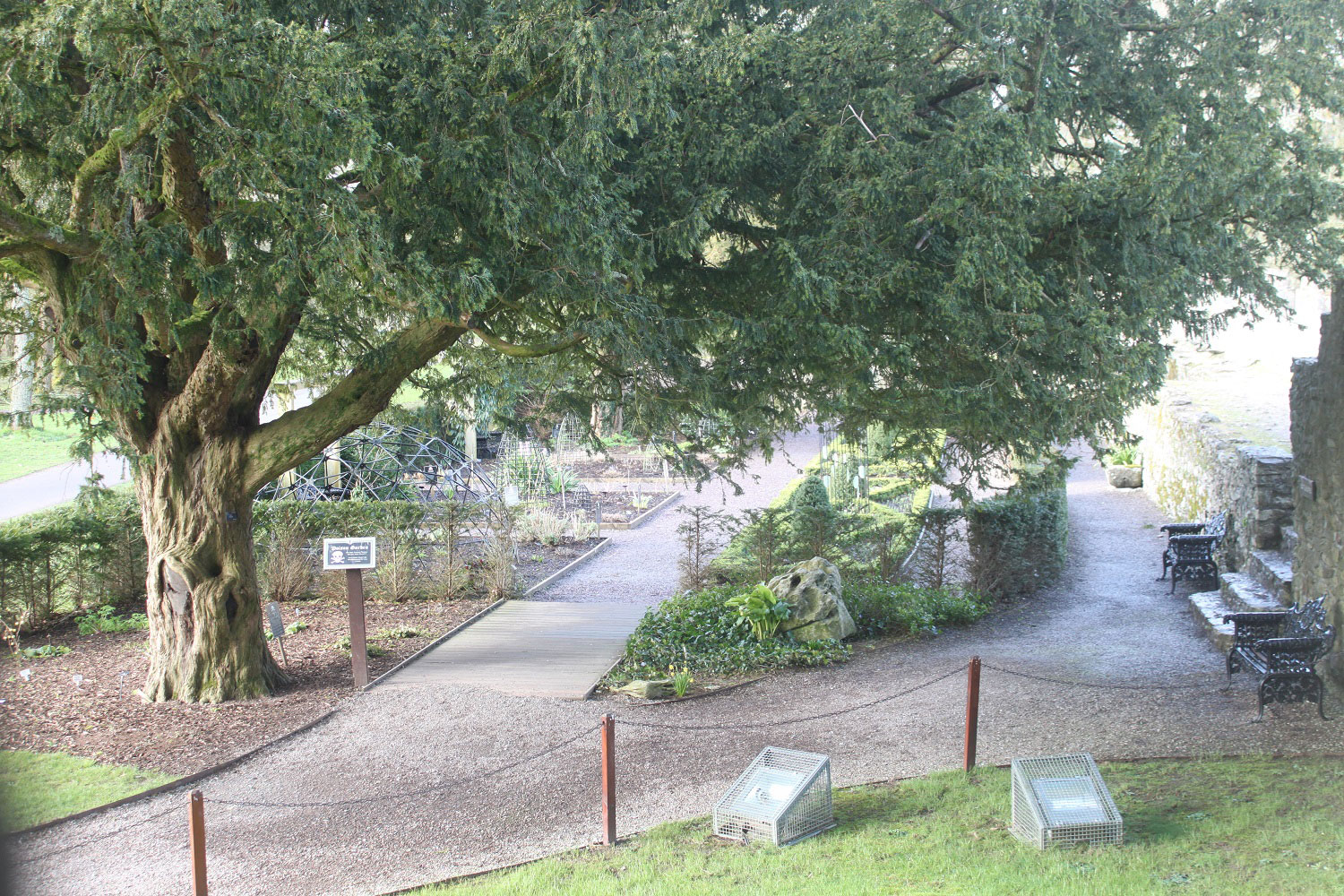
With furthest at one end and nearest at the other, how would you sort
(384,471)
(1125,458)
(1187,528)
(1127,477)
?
(1125,458) < (1127,477) < (384,471) < (1187,528)

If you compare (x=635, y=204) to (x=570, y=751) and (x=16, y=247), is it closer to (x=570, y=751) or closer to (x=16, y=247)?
(x=570, y=751)

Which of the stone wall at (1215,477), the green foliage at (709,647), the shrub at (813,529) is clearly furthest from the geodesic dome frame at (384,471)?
the stone wall at (1215,477)

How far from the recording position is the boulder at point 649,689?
9.62 m

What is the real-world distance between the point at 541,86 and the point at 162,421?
4890 millimetres

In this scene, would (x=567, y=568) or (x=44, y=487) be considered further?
(x=44, y=487)

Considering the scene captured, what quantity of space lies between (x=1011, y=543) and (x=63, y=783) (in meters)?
10.6

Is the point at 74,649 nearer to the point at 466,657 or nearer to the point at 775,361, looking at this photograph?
the point at 466,657

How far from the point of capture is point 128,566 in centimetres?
1361

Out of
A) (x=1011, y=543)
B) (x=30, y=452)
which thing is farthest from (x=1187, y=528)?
(x=30, y=452)

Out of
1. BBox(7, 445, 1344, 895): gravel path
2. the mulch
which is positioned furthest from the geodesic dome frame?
BBox(7, 445, 1344, 895): gravel path

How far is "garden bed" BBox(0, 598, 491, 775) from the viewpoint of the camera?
8391 millimetres

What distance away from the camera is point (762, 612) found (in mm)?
11039

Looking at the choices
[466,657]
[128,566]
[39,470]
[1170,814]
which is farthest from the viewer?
[39,470]

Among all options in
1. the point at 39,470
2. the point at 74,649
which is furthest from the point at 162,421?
the point at 39,470
